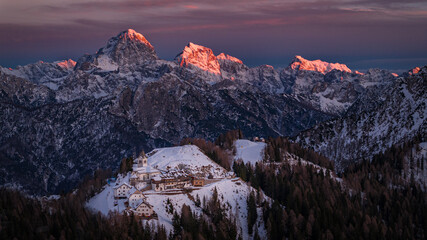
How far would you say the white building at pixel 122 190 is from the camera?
184 metres

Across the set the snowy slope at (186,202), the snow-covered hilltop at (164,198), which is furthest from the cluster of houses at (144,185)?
the snowy slope at (186,202)

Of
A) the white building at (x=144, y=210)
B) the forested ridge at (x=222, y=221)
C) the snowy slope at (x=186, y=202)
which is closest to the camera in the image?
the forested ridge at (x=222, y=221)

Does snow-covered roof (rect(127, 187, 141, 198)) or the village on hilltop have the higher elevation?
Result: snow-covered roof (rect(127, 187, 141, 198))

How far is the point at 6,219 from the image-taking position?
165625 millimetres

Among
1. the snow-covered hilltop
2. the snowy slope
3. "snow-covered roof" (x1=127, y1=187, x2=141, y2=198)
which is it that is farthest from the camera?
"snow-covered roof" (x1=127, y1=187, x2=141, y2=198)

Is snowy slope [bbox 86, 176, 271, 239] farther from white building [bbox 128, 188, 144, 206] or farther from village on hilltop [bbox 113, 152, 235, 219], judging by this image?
white building [bbox 128, 188, 144, 206]

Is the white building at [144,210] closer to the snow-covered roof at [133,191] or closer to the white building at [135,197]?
the white building at [135,197]

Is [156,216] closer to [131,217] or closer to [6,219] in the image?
[131,217]

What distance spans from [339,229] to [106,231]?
75.6 metres

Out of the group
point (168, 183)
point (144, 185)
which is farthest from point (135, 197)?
point (168, 183)

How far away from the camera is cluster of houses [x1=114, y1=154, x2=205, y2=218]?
170 m

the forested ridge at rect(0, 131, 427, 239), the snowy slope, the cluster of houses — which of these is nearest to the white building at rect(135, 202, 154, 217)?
the cluster of houses

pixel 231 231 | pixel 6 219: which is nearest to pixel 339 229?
pixel 231 231

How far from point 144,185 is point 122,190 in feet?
32.7
